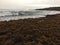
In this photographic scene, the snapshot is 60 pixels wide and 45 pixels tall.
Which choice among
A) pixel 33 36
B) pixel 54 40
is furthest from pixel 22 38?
pixel 54 40

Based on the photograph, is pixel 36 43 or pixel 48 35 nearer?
pixel 36 43

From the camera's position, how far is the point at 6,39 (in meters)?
8.88

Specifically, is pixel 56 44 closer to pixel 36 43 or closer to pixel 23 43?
pixel 36 43

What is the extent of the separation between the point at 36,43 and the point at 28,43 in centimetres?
34

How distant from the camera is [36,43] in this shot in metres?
8.02

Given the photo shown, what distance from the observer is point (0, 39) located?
8.85 m

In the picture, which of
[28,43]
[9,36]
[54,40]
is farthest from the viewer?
[9,36]

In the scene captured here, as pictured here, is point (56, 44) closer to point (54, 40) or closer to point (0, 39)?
point (54, 40)

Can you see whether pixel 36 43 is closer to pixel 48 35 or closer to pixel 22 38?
pixel 22 38

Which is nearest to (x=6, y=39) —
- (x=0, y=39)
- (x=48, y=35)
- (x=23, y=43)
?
(x=0, y=39)

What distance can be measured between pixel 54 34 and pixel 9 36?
222 centimetres

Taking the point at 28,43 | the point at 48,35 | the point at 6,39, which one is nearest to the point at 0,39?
the point at 6,39

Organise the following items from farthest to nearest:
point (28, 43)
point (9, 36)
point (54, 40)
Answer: point (9, 36), point (54, 40), point (28, 43)

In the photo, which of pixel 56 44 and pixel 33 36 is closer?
pixel 56 44
